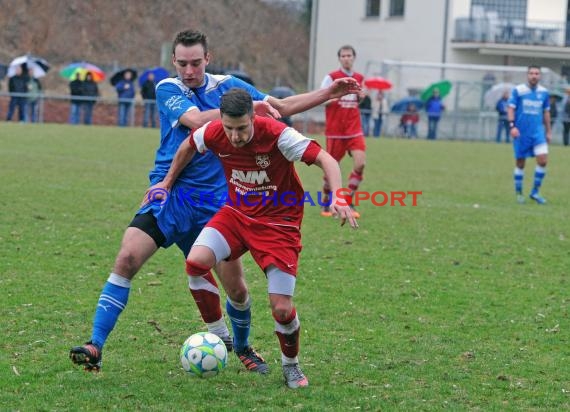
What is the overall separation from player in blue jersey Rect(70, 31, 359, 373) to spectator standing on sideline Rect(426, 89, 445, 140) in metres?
29.5

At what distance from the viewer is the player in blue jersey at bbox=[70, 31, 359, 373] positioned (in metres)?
5.67

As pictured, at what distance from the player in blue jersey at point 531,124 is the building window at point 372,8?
36020mm

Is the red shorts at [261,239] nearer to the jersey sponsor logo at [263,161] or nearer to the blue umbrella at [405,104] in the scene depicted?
the jersey sponsor logo at [263,161]

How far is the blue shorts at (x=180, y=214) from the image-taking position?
5.78 metres

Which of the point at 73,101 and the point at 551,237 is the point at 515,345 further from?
the point at 73,101

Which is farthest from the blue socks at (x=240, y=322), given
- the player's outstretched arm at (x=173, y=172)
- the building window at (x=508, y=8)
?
the building window at (x=508, y=8)

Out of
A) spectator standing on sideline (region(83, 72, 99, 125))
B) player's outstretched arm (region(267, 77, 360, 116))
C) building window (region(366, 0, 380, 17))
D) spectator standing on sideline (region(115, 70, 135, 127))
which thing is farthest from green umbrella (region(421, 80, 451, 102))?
player's outstretched arm (region(267, 77, 360, 116))

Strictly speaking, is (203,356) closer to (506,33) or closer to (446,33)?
(446,33)

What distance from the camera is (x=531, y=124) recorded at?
1559 centimetres

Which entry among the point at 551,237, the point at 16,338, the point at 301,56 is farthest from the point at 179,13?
the point at 16,338

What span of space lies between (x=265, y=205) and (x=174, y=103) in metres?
0.87

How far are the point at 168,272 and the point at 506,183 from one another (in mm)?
11754

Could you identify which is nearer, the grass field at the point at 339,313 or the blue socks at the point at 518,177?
the grass field at the point at 339,313

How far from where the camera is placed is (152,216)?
5773 mm
